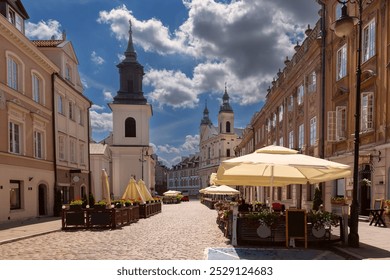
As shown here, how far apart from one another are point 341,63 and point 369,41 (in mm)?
2065

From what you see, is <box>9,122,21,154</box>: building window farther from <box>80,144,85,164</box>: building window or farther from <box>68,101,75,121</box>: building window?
<box>80,144,85,164</box>: building window

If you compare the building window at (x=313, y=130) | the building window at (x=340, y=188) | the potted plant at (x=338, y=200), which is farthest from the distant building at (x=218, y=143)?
the potted plant at (x=338, y=200)

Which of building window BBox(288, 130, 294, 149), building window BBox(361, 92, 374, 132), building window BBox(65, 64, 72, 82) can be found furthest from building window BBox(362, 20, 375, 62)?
building window BBox(65, 64, 72, 82)

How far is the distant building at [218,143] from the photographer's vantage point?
65.9 metres

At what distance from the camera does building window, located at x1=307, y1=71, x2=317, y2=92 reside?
1632cm

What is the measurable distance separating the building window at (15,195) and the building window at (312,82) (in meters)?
13.9

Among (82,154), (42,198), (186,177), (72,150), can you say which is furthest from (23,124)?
(186,177)

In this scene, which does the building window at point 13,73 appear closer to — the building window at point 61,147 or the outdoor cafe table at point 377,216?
the building window at point 61,147

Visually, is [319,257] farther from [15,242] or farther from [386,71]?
[386,71]

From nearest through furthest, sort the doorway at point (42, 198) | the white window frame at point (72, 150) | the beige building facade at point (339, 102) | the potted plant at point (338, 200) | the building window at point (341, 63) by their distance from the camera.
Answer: the beige building facade at point (339, 102)
the potted plant at point (338, 200)
the building window at point (341, 63)
the doorway at point (42, 198)
the white window frame at point (72, 150)

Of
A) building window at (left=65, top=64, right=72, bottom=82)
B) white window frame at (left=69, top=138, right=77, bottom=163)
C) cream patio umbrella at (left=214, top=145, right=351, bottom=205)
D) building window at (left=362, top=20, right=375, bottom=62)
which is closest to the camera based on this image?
cream patio umbrella at (left=214, top=145, right=351, bottom=205)

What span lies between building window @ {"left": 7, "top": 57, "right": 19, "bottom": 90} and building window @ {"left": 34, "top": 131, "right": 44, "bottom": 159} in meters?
2.97

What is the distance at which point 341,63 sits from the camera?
1391cm

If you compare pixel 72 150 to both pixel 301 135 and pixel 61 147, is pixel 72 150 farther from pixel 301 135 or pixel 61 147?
pixel 301 135
